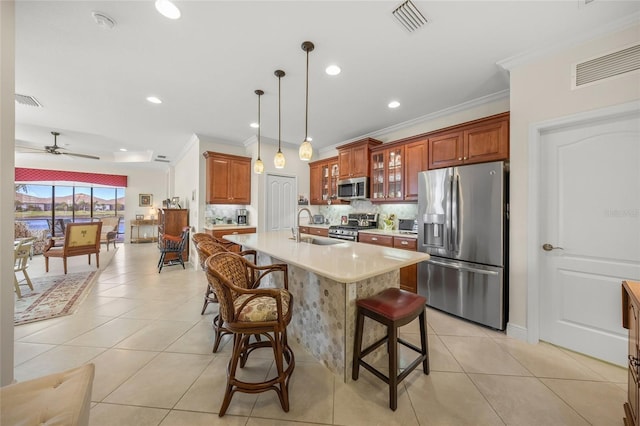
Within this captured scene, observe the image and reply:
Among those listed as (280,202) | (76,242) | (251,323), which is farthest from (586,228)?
(76,242)

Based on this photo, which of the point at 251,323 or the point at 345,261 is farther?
the point at 345,261

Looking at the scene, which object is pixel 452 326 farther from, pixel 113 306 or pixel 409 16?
pixel 113 306

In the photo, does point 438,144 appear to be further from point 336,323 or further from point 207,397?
point 207,397

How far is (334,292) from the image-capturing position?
1.86m

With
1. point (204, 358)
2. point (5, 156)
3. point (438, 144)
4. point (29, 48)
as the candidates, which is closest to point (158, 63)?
point (29, 48)

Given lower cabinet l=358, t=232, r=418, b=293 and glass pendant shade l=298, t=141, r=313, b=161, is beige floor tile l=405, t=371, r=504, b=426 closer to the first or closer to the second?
lower cabinet l=358, t=232, r=418, b=293

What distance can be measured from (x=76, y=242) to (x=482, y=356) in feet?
22.9

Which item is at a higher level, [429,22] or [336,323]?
[429,22]

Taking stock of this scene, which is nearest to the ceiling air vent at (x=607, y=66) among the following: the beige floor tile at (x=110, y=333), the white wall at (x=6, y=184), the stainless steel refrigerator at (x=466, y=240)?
the stainless steel refrigerator at (x=466, y=240)

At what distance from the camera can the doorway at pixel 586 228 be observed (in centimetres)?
197

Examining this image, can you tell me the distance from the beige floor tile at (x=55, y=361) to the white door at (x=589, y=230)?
4315 millimetres

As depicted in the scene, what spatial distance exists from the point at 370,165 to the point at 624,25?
9.90ft

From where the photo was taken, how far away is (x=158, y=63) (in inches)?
98.1

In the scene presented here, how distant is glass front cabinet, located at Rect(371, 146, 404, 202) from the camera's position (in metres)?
3.89
